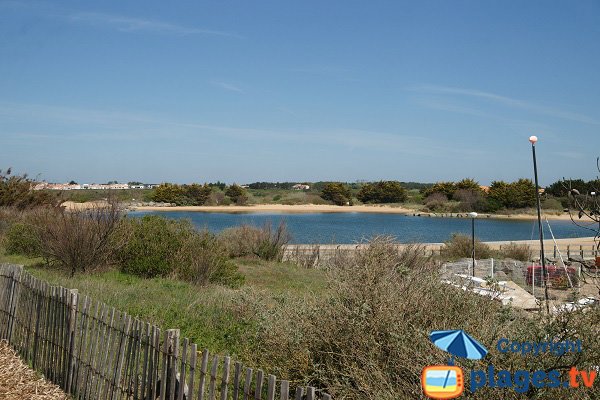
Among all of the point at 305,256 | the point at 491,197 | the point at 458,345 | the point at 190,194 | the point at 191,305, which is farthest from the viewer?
the point at 190,194

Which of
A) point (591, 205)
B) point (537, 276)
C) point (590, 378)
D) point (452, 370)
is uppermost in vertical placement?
point (591, 205)

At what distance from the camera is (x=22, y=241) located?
19.9m

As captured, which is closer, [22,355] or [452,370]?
[452,370]

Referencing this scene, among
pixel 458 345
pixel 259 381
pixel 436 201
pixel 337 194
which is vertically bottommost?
pixel 259 381

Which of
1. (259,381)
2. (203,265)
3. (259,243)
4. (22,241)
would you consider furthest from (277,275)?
(259,381)

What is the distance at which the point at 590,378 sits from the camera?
4062 millimetres

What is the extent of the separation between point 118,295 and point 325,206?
9713cm

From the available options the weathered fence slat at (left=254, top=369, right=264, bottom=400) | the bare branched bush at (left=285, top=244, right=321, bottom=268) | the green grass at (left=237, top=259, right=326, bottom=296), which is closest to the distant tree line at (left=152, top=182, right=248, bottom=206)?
the bare branched bush at (left=285, top=244, right=321, bottom=268)

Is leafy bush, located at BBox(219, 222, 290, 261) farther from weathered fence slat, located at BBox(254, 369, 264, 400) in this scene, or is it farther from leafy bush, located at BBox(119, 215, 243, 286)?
weathered fence slat, located at BBox(254, 369, 264, 400)

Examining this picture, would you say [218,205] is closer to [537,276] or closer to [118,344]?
[537,276]

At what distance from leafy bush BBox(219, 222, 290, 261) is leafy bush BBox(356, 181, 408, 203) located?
8550cm

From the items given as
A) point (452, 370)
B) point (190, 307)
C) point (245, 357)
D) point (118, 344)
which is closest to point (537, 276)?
point (190, 307)

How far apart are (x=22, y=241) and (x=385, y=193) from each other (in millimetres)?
93062

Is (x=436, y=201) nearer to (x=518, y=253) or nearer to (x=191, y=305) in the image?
(x=518, y=253)
